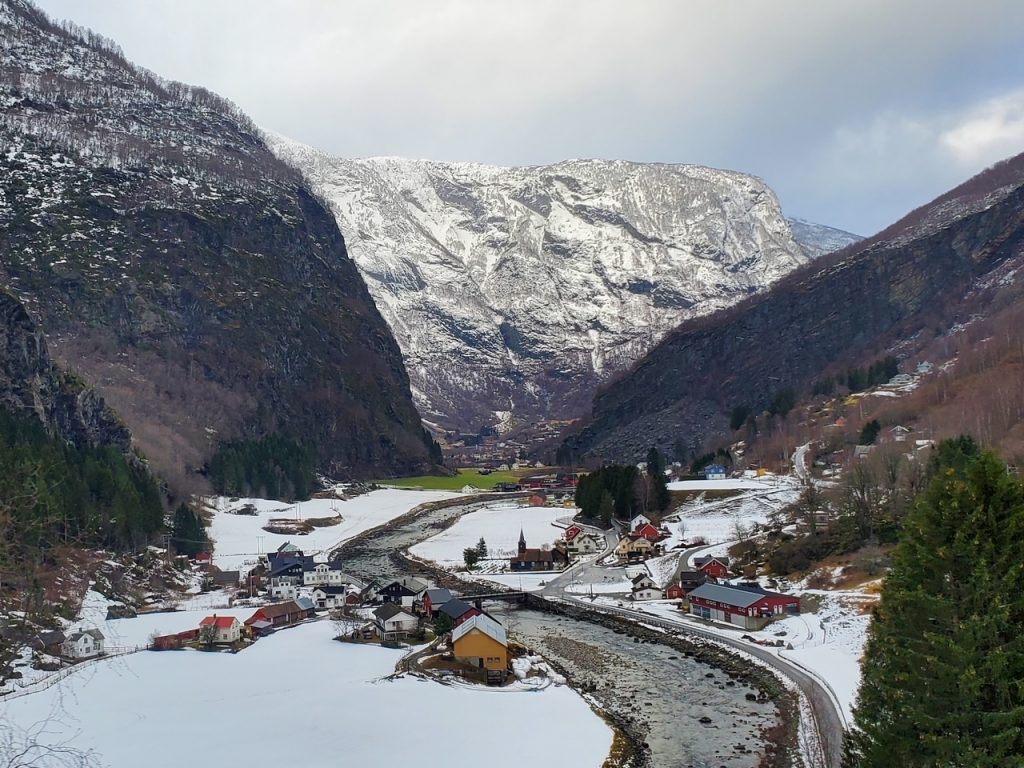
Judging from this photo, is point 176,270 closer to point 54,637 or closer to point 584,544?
point 584,544

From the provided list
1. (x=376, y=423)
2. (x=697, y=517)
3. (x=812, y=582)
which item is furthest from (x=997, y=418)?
(x=376, y=423)

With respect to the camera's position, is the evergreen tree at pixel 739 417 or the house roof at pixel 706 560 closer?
the house roof at pixel 706 560

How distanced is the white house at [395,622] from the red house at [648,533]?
32351mm

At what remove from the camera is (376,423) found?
167 metres

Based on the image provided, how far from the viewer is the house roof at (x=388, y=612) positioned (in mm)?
44719

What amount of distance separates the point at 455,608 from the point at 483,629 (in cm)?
1058

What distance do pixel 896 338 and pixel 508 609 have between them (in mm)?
109988

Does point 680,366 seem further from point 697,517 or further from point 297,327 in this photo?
point 697,517

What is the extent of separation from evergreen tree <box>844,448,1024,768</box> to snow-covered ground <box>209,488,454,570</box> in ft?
213

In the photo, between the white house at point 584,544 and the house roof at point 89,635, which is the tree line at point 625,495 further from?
the house roof at point 89,635

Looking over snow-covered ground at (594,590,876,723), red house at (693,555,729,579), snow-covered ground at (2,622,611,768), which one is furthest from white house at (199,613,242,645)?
red house at (693,555,729,579)

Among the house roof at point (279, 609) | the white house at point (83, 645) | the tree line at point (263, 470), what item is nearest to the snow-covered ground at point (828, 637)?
the house roof at point (279, 609)

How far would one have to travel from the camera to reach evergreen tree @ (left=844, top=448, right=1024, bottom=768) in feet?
40.7

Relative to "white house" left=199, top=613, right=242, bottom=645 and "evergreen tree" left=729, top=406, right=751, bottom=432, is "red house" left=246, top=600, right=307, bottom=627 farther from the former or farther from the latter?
"evergreen tree" left=729, top=406, right=751, bottom=432
